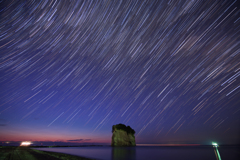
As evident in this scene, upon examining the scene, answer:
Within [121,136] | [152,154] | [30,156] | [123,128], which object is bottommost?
[152,154]

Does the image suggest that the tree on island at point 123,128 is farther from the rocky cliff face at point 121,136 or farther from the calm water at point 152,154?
the calm water at point 152,154

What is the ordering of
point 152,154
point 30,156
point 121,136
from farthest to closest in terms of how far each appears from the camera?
point 121,136, point 152,154, point 30,156

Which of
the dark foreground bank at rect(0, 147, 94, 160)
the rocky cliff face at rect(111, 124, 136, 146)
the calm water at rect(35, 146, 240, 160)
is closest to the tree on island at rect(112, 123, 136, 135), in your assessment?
the rocky cliff face at rect(111, 124, 136, 146)

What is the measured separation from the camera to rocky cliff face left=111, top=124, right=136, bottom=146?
9938 cm

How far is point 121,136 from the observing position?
4031 inches

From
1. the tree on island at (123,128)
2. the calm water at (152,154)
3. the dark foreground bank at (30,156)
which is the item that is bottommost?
the calm water at (152,154)

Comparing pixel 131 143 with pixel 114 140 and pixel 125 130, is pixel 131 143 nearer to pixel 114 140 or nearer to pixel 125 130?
pixel 125 130

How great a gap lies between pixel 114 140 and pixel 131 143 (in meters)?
23.1

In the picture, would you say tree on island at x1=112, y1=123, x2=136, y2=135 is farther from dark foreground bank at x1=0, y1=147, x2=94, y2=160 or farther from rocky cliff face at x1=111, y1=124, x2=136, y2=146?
dark foreground bank at x1=0, y1=147, x2=94, y2=160

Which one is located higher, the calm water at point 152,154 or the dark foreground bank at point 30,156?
the dark foreground bank at point 30,156

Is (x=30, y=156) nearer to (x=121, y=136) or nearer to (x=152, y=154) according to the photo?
(x=152, y=154)

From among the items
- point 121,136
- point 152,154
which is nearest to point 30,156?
point 152,154

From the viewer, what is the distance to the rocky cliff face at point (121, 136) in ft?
326

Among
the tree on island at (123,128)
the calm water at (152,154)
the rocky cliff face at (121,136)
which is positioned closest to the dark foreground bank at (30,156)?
the calm water at (152,154)
